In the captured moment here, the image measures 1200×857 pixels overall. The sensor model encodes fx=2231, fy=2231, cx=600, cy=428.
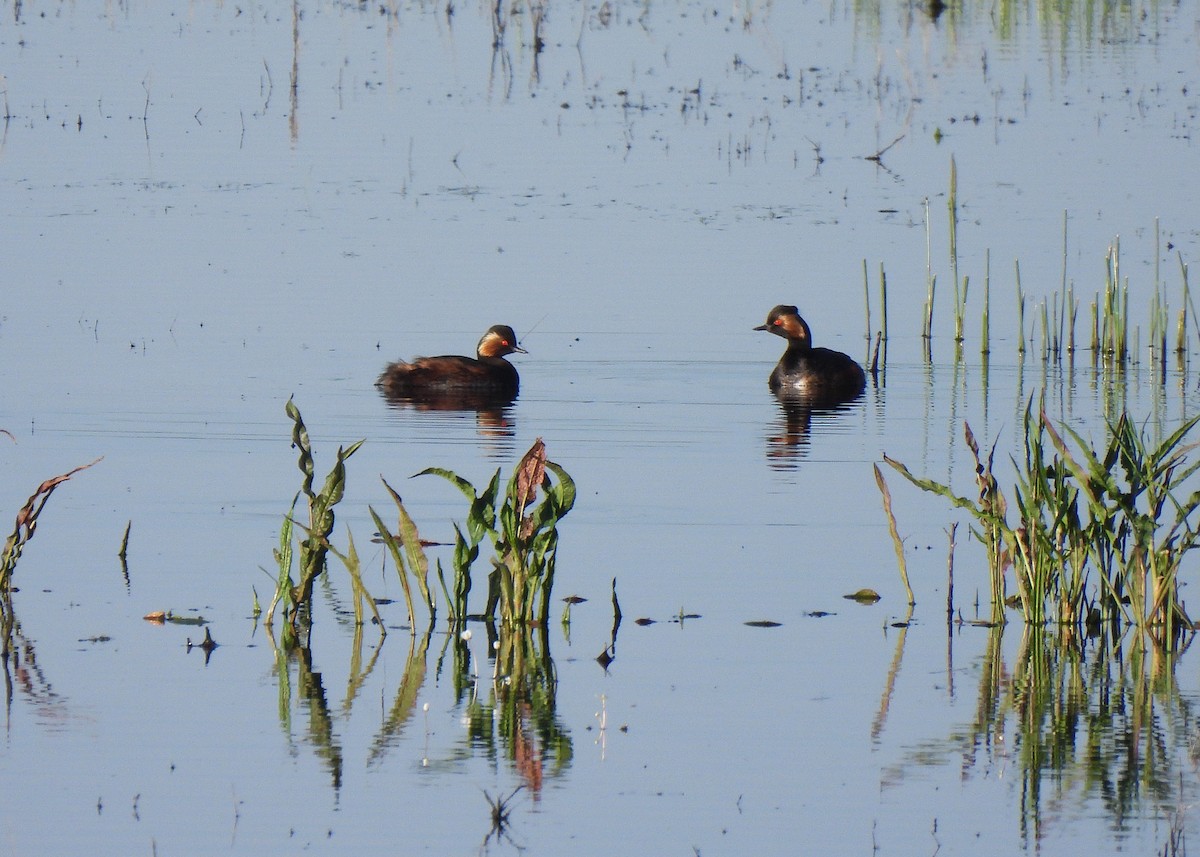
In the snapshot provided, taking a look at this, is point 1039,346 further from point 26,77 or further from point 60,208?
point 26,77

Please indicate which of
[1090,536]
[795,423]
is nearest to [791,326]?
[795,423]

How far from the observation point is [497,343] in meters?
15.1

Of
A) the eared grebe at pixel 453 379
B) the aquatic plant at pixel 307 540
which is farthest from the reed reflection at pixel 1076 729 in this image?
the eared grebe at pixel 453 379

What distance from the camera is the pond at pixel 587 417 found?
21.0 ft

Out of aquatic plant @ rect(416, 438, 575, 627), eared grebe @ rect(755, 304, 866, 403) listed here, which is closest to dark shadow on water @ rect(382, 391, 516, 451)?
eared grebe @ rect(755, 304, 866, 403)

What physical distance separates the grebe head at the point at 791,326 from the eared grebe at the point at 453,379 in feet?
6.52

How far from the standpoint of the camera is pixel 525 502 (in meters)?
7.81

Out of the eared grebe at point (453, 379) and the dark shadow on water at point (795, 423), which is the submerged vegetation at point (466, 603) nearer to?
the dark shadow on water at point (795, 423)

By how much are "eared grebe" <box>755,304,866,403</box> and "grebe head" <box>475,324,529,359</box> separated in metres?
1.77

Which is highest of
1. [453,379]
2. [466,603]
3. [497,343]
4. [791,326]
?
[791,326]

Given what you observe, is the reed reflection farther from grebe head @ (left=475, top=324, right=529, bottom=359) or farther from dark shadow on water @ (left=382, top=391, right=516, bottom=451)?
grebe head @ (left=475, top=324, right=529, bottom=359)

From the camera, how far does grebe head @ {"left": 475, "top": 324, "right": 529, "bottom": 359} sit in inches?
595

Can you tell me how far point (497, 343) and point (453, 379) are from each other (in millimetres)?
551

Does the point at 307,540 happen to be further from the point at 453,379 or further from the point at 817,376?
the point at 817,376
